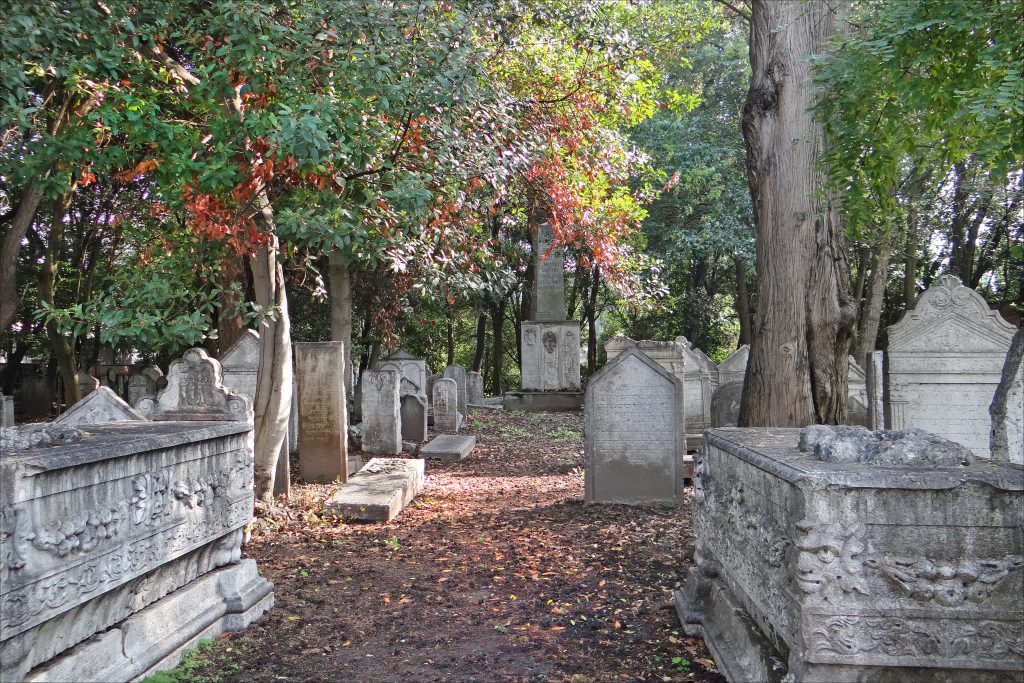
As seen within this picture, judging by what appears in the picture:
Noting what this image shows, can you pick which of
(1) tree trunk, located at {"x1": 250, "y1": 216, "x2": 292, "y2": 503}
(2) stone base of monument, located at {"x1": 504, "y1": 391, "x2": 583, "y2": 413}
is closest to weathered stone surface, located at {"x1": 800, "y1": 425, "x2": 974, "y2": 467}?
(1) tree trunk, located at {"x1": 250, "y1": 216, "x2": 292, "y2": 503}

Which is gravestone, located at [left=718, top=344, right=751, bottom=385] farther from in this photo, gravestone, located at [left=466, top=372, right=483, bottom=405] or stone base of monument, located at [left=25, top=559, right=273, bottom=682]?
stone base of monument, located at [left=25, top=559, right=273, bottom=682]

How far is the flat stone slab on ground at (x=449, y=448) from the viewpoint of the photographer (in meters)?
12.4

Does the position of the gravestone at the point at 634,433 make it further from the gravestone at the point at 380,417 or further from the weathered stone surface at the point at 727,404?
the gravestone at the point at 380,417

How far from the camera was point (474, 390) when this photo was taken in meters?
22.1

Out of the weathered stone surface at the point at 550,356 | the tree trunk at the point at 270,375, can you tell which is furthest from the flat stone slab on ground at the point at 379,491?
the weathered stone surface at the point at 550,356

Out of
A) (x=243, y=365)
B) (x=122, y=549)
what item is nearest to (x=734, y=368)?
(x=243, y=365)

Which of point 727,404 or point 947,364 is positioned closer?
point 947,364

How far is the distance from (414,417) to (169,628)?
927cm

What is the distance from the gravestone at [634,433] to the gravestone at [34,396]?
67.3 ft

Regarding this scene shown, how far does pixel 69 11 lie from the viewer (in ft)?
18.8

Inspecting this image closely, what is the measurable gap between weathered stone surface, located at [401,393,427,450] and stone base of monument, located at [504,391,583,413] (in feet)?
23.5

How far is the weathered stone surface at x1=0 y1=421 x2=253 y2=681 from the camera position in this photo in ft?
9.86

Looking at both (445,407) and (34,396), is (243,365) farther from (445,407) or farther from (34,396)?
(34,396)

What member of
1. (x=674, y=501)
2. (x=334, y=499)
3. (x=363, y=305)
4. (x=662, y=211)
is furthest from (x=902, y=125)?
(x=662, y=211)
